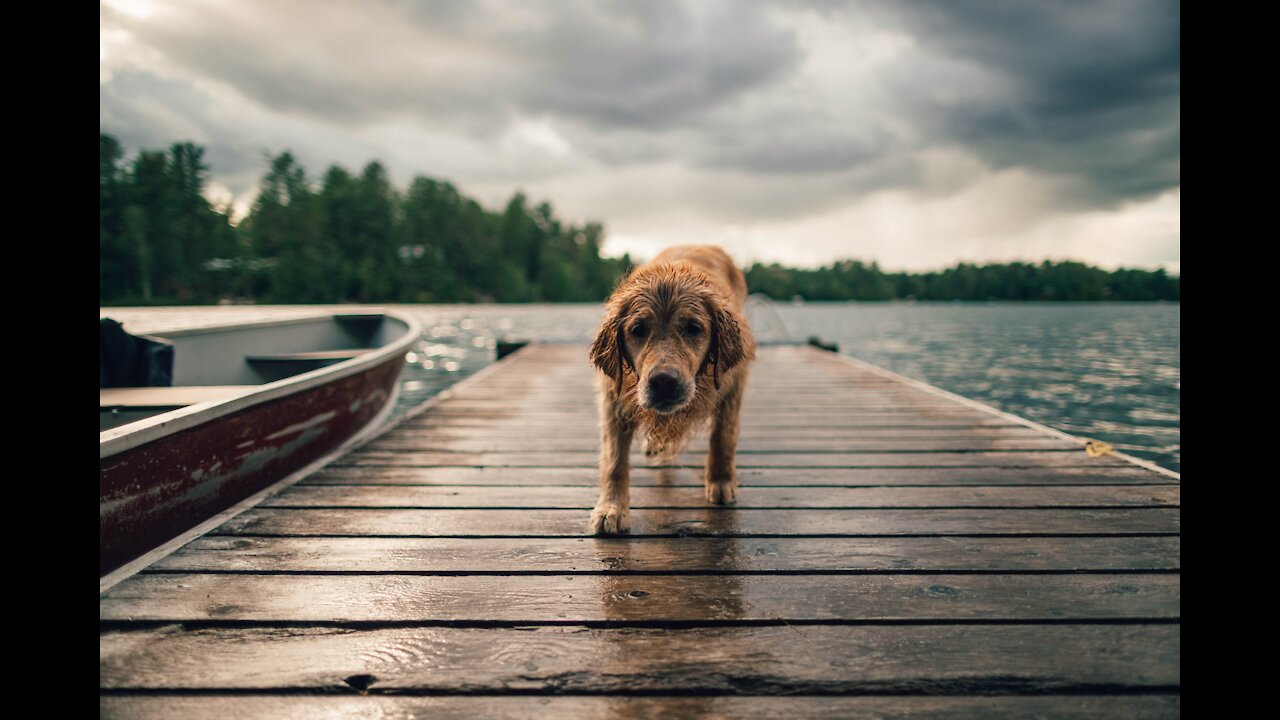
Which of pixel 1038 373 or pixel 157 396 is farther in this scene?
pixel 1038 373

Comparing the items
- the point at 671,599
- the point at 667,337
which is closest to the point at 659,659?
the point at 671,599

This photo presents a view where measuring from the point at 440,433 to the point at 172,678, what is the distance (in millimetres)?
3080

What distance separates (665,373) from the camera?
2.37 metres

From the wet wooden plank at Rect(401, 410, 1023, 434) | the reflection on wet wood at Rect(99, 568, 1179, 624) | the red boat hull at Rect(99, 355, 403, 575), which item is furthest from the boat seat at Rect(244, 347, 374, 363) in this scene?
the reflection on wet wood at Rect(99, 568, 1179, 624)

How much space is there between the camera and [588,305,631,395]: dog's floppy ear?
275 centimetres

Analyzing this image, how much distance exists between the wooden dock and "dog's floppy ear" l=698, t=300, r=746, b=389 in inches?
29.8

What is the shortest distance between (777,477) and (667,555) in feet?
4.42

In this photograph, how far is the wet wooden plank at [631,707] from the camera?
1483mm

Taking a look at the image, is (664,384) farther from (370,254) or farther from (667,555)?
(370,254)

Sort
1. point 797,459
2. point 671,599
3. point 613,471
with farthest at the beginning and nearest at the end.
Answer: point 797,459, point 613,471, point 671,599

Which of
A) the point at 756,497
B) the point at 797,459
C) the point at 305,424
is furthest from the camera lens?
the point at 797,459

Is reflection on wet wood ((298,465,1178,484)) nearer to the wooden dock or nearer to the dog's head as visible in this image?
the wooden dock

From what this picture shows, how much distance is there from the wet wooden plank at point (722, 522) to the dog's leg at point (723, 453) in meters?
0.11
